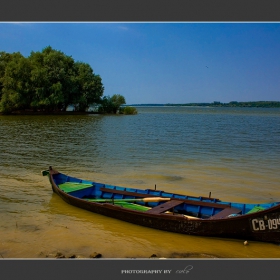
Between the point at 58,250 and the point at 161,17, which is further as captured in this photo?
the point at 58,250

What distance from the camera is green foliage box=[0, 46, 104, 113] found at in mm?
61312

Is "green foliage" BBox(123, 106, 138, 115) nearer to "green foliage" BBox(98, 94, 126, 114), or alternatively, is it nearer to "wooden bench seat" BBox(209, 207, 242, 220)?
"green foliage" BBox(98, 94, 126, 114)

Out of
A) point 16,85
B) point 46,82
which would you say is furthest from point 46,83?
point 16,85

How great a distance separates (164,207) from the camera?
1000 centimetres

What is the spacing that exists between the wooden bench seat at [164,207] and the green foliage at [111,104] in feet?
227

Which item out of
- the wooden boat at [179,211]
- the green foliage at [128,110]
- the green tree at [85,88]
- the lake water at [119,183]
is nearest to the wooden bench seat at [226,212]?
the wooden boat at [179,211]

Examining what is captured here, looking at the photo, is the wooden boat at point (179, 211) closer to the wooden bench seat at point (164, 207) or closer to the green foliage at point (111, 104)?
the wooden bench seat at point (164, 207)

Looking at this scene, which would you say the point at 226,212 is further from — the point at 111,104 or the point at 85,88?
the point at 111,104

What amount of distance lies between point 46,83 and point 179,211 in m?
59.2

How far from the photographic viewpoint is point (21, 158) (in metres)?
20.4

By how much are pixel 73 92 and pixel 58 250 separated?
6383 centimetres

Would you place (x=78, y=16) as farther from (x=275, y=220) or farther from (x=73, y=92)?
(x=73, y=92)

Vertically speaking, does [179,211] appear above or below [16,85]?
below
